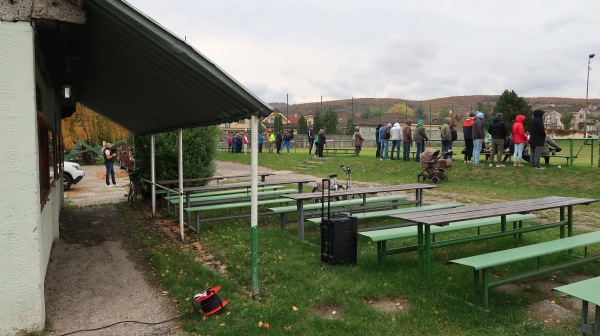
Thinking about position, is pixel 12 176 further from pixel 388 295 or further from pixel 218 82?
pixel 388 295

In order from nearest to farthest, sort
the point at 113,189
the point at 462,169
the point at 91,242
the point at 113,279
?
the point at 113,279, the point at 91,242, the point at 462,169, the point at 113,189

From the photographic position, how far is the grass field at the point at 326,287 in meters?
4.41

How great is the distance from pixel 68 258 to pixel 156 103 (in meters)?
2.83

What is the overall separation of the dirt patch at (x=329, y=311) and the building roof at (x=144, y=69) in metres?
2.23

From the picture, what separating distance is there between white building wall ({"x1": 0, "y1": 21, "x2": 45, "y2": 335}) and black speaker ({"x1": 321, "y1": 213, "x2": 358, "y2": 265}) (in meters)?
3.38

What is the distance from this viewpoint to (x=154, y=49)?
5.05 meters

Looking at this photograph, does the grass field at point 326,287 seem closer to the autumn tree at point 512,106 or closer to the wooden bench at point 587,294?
the wooden bench at point 587,294

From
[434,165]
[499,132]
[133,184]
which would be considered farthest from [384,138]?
[133,184]

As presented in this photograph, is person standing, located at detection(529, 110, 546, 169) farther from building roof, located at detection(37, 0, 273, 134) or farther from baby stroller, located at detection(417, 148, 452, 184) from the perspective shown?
building roof, located at detection(37, 0, 273, 134)

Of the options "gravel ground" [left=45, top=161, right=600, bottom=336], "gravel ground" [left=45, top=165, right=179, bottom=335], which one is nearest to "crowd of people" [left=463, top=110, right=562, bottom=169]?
"gravel ground" [left=45, top=161, right=600, bottom=336]

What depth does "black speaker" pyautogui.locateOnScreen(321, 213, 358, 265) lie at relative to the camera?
6.14 meters

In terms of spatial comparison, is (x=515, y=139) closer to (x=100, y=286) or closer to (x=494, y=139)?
(x=494, y=139)

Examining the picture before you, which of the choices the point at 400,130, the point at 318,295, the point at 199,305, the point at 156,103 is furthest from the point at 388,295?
the point at 400,130

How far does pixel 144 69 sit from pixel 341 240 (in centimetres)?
340
